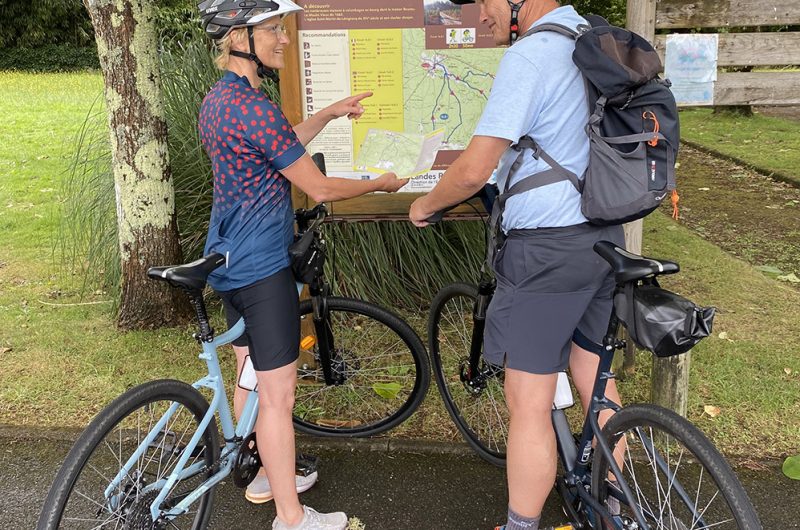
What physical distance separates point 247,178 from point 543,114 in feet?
3.39

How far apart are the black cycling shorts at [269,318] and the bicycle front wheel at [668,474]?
3.82 ft

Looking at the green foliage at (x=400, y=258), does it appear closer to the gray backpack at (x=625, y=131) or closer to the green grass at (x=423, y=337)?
the green grass at (x=423, y=337)

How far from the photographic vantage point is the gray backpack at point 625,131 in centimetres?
205

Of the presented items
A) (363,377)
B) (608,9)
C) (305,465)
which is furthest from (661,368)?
(608,9)

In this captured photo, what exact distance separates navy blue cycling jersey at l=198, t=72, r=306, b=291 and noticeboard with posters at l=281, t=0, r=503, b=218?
0.96 m

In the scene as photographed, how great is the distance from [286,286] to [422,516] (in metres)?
1.16

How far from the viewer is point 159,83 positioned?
4.31 meters

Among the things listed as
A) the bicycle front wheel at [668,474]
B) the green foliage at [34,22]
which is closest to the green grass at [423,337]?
the bicycle front wheel at [668,474]

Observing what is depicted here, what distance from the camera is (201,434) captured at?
2.52 meters

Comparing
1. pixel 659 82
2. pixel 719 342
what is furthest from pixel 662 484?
pixel 719 342

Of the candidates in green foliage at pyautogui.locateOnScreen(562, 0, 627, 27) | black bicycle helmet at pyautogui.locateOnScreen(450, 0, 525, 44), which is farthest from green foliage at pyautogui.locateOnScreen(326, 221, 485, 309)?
A: green foliage at pyautogui.locateOnScreen(562, 0, 627, 27)

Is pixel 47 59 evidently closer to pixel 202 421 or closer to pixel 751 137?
pixel 751 137

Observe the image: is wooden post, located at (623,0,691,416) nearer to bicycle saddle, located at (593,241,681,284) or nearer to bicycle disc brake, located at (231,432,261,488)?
bicycle saddle, located at (593,241,681,284)

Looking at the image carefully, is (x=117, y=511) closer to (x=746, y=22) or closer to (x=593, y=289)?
(x=593, y=289)
